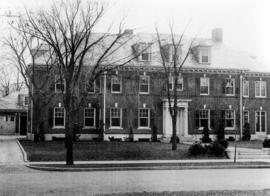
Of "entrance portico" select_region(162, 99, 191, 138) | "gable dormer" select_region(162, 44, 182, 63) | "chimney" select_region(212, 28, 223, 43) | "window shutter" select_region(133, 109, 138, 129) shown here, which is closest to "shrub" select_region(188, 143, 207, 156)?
"gable dormer" select_region(162, 44, 182, 63)

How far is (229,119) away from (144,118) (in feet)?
26.0

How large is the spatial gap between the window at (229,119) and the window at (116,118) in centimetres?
973

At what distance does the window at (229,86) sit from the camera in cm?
4197

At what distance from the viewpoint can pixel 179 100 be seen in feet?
127

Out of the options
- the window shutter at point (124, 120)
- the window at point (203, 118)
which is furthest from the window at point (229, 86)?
the window shutter at point (124, 120)

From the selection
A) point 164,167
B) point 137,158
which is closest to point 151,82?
point 137,158

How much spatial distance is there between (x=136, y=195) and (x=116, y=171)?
23.9 feet

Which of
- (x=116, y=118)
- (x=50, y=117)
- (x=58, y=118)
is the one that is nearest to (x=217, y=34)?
(x=116, y=118)

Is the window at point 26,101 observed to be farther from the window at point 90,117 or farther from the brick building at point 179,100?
the window at point 90,117

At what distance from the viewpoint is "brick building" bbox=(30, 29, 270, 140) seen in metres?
39.3

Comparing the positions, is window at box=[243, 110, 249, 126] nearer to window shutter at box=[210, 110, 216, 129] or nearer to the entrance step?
window shutter at box=[210, 110, 216, 129]

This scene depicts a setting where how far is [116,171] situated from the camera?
1848 centimetres

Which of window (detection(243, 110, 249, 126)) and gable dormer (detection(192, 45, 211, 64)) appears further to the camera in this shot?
window (detection(243, 110, 249, 126))

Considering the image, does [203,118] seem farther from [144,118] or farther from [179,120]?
[144,118]
